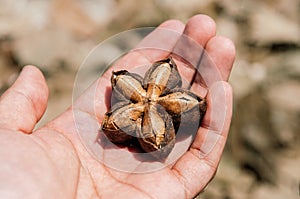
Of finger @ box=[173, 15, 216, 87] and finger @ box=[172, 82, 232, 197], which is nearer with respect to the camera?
finger @ box=[172, 82, 232, 197]

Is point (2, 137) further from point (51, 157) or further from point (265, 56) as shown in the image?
point (265, 56)

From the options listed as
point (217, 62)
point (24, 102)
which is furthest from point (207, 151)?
point (24, 102)

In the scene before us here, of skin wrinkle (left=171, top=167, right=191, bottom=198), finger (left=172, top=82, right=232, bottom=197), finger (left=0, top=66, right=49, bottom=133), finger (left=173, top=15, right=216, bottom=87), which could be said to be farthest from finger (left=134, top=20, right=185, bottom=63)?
skin wrinkle (left=171, top=167, right=191, bottom=198)

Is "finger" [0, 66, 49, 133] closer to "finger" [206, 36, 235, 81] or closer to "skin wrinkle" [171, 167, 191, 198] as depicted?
"skin wrinkle" [171, 167, 191, 198]

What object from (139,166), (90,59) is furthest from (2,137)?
(90,59)

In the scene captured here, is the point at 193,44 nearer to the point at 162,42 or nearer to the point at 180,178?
the point at 162,42
